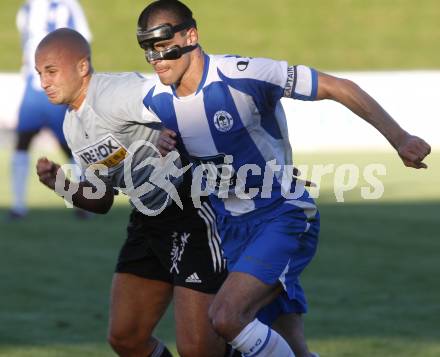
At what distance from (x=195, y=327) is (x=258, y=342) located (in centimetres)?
43

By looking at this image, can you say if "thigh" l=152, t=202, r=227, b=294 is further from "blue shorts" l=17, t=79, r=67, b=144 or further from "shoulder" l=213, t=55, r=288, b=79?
"blue shorts" l=17, t=79, r=67, b=144

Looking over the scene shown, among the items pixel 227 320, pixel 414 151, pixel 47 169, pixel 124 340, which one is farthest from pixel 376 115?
pixel 124 340

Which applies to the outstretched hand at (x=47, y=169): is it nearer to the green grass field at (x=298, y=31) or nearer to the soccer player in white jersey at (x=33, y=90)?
the soccer player in white jersey at (x=33, y=90)

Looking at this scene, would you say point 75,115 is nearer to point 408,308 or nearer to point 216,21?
point 408,308

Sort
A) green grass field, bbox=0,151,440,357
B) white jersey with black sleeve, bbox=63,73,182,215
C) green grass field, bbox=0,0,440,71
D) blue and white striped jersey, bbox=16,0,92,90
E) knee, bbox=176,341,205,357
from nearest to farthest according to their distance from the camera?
knee, bbox=176,341,205,357 < white jersey with black sleeve, bbox=63,73,182,215 < green grass field, bbox=0,151,440,357 < blue and white striped jersey, bbox=16,0,92,90 < green grass field, bbox=0,0,440,71

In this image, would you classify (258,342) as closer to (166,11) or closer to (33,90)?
(166,11)

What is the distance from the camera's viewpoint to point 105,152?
5.61m

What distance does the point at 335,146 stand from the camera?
18453 mm

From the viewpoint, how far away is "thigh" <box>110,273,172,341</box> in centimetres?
567

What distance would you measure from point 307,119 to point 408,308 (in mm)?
11005

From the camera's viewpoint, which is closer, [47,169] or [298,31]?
[47,169]

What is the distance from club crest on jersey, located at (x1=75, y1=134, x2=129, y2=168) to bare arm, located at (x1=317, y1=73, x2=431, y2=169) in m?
1.06

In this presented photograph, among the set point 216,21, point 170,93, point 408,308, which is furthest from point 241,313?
point 216,21

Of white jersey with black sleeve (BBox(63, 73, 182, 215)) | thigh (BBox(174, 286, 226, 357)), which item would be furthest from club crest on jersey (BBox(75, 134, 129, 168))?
thigh (BBox(174, 286, 226, 357))
